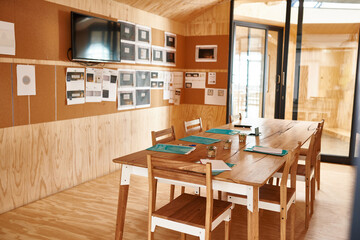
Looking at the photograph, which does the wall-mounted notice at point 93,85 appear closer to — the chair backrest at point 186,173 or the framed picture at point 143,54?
the framed picture at point 143,54

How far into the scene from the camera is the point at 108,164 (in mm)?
4320

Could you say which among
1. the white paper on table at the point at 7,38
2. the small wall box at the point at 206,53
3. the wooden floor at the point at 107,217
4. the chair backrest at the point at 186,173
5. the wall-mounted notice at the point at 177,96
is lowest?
the wooden floor at the point at 107,217

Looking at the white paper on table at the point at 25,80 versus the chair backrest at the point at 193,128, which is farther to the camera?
the chair backrest at the point at 193,128

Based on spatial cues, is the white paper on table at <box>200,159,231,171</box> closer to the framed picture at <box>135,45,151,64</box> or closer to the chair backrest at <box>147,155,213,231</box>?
the chair backrest at <box>147,155,213,231</box>

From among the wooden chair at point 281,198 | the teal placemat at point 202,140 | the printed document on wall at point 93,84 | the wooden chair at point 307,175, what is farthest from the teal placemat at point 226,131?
the printed document on wall at point 93,84

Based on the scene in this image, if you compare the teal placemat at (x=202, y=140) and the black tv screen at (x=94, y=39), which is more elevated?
the black tv screen at (x=94, y=39)

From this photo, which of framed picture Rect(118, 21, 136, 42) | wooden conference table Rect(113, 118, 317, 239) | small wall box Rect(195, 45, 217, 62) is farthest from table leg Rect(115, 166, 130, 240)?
small wall box Rect(195, 45, 217, 62)

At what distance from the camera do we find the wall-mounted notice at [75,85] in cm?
360

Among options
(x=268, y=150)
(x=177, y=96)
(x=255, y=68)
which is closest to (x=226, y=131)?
(x=268, y=150)

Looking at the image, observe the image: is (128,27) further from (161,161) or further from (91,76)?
(161,161)

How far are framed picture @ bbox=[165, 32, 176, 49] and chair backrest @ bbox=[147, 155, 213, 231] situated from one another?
11.8 ft

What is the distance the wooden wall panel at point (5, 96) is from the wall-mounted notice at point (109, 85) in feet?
4.15

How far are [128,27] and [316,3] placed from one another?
9.51 ft

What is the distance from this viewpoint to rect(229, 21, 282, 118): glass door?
18.8 ft
